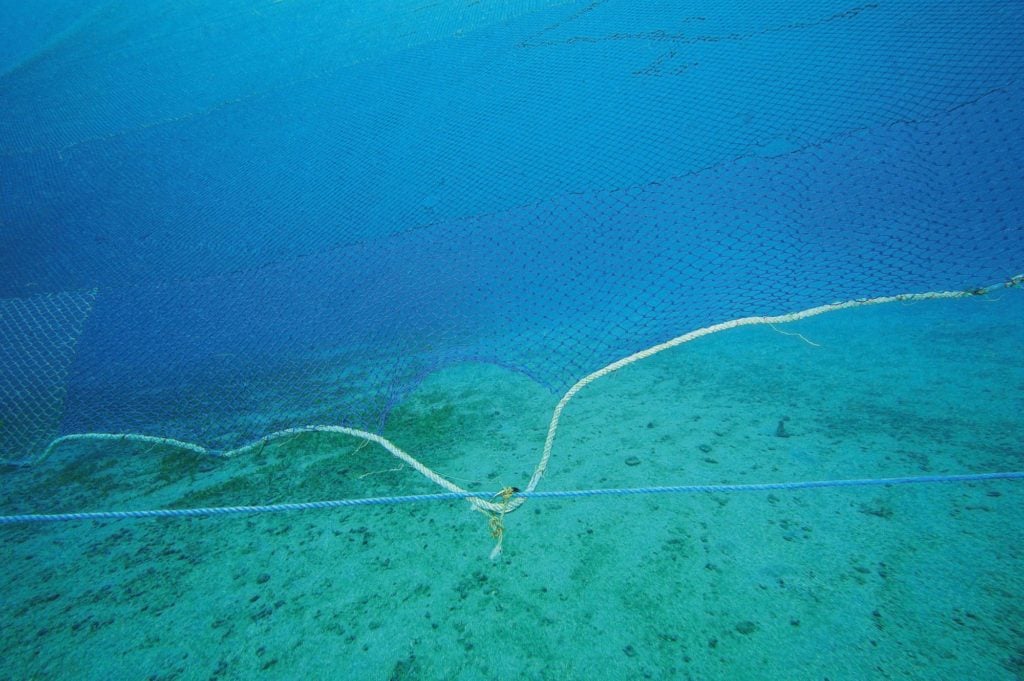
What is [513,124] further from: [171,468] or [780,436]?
[171,468]

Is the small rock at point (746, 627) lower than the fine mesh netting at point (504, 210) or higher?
lower

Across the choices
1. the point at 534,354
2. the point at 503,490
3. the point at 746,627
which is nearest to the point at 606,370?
the point at 534,354

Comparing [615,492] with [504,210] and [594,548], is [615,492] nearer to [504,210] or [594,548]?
[594,548]

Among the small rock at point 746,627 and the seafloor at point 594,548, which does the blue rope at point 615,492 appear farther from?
the small rock at point 746,627

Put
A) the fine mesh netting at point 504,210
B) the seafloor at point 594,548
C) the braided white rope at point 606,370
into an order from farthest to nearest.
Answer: the fine mesh netting at point 504,210 → the braided white rope at point 606,370 → the seafloor at point 594,548

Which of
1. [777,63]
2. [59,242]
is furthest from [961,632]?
[59,242]

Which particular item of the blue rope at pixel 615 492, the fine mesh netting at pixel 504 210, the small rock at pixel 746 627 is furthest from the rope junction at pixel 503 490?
the small rock at pixel 746 627

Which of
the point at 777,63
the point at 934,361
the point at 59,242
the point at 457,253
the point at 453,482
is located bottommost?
the point at 934,361

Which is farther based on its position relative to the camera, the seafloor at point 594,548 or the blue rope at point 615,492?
the blue rope at point 615,492
